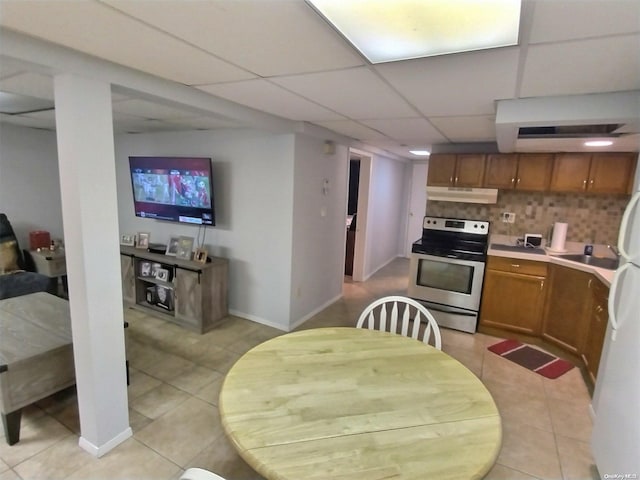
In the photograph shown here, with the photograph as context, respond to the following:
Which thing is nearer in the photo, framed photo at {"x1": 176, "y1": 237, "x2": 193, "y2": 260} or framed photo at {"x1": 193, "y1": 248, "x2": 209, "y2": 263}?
framed photo at {"x1": 193, "y1": 248, "x2": 209, "y2": 263}

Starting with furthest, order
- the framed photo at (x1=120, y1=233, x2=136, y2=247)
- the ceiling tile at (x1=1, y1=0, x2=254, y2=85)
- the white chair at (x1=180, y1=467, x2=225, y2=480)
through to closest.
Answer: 1. the framed photo at (x1=120, y1=233, x2=136, y2=247)
2. the ceiling tile at (x1=1, y1=0, x2=254, y2=85)
3. the white chair at (x1=180, y1=467, x2=225, y2=480)

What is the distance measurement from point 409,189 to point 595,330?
4.59 metres

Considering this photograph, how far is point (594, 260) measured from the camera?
3.35 meters

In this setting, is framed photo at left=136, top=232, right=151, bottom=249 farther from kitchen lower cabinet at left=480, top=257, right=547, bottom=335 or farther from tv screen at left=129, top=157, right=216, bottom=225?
kitchen lower cabinet at left=480, top=257, right=547, bottom=335

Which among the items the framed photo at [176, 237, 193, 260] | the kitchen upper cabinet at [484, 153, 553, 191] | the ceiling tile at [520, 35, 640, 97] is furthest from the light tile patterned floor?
the ceiling tile at [520, 35, 640, 97]

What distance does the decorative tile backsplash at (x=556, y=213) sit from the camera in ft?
11.6

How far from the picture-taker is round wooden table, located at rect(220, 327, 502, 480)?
107 cm

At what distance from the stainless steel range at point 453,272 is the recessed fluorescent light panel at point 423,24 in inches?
108

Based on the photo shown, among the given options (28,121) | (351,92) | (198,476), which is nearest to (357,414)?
(198,476)

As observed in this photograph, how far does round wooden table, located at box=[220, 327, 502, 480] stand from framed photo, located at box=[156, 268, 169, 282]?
91.4 inches

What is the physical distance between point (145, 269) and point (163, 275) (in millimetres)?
→ 336

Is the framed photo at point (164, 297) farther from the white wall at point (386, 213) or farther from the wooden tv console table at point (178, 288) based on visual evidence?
the white wall at point (386, 213)

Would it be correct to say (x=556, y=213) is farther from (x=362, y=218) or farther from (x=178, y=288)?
(x=178, y=288)

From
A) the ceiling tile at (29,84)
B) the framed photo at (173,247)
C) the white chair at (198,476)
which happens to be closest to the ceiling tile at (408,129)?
the ceiling tile at (29,84)
